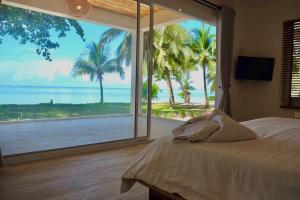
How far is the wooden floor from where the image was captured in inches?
89.4

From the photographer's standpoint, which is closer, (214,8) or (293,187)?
(293,187)

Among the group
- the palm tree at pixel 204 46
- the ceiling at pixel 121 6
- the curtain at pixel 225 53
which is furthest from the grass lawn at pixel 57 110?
the palm tree at pixel 204 46

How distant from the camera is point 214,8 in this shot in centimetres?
491

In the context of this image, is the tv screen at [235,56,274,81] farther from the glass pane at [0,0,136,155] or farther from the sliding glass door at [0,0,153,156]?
the glass pane at [0,0,136,155]

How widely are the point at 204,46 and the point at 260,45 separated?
3.28 meters

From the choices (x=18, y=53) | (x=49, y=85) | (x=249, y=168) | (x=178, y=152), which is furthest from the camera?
(x=49, y=85)

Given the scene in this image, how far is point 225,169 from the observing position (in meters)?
1.47

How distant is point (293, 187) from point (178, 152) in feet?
2.34

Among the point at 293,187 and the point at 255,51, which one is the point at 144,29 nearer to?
the point at 255,51

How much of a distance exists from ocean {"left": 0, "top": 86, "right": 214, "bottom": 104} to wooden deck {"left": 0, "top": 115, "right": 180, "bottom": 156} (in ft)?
1.58

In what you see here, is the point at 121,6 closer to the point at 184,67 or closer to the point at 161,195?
the point at 161,195

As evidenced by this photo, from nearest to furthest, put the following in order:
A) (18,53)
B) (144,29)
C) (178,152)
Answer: (178,152) → (18,53) → (144,29)

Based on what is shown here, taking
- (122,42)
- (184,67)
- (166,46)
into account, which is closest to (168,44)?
(166,46)

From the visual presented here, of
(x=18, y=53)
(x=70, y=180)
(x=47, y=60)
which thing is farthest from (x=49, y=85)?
(x=70, y=180)
